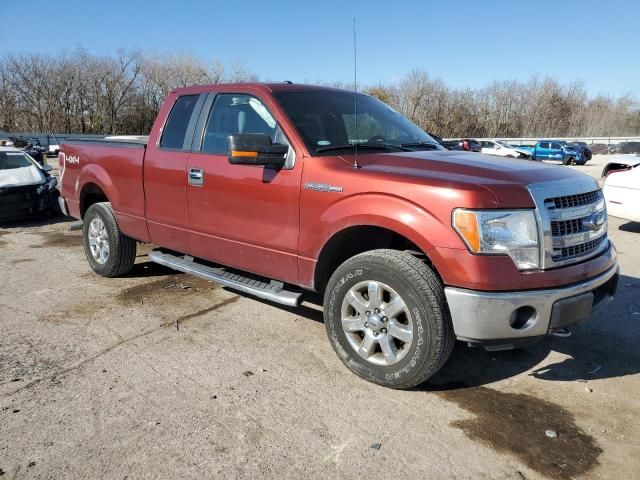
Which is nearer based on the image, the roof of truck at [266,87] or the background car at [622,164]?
the roof of truck at [266,87]

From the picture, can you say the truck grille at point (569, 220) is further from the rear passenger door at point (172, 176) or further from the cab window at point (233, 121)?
the rear passenger door at point (172, 176)

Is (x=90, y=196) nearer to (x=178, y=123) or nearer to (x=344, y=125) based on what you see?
(x=178, y=123)

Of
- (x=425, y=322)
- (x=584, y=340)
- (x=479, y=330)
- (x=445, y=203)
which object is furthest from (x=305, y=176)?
(x=584, y=340)

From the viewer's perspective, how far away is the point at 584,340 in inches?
164

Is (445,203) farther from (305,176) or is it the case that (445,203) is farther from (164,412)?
(164,412)

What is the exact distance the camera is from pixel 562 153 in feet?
116

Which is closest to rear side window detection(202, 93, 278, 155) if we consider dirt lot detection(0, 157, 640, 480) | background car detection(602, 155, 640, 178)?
dirt lot detection(0, 157, 640, 480)

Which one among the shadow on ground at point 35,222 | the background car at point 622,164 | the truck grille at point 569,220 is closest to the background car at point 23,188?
the shadow on ground at point 35,222

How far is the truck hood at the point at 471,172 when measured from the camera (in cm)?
293

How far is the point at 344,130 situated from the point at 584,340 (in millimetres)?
2583

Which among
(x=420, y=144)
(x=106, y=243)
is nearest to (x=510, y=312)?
(x=420, y=144)

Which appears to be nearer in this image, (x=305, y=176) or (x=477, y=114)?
(x=305, y=176)

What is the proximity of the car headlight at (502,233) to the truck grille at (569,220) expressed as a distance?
0.08 m

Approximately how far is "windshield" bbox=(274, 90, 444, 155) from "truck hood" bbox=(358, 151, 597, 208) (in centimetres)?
30
